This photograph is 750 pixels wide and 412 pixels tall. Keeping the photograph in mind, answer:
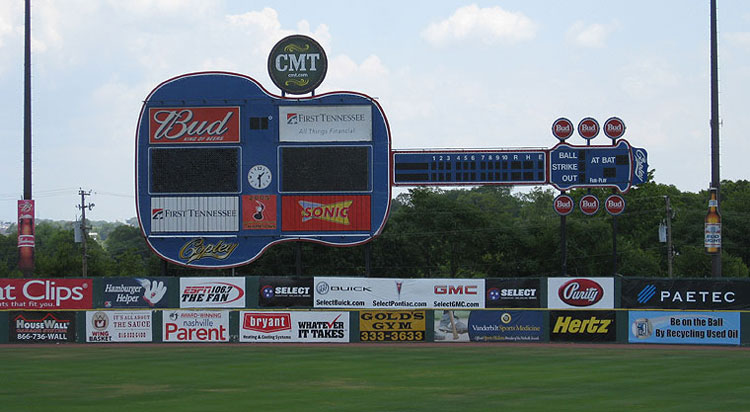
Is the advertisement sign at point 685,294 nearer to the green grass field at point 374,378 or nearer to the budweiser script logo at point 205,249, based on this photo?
the green grass field at point 374,378

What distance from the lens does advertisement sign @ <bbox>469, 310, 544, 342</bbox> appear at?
28.6 metres

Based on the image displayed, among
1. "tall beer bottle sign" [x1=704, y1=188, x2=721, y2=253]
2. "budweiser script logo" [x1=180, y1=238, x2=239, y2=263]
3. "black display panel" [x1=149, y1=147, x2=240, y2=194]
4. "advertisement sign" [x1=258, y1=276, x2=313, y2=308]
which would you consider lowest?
"advertisement sign" [x1=258, y1=276, x2=313, y2=308]

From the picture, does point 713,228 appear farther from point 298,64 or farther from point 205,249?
point 205,249

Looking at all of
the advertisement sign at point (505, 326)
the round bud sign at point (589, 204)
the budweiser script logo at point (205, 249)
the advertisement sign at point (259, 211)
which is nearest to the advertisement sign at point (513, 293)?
the advertisement sign at point (505, 326)

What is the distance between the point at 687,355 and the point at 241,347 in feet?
43.9

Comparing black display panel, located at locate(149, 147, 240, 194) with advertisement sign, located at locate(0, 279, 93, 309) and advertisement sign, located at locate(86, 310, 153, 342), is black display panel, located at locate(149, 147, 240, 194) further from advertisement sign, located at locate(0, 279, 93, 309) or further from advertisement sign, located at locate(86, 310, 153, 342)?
Result: advertisement sign, located at locate(86, 310, 153, 342)

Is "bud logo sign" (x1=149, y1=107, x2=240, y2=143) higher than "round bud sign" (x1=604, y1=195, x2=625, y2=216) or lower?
higher

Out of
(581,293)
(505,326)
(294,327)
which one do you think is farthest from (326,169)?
(581,293)

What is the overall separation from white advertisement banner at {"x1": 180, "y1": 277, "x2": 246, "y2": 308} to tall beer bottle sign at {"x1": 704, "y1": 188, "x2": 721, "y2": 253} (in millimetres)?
16040

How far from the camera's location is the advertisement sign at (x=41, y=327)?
2906 centimetres

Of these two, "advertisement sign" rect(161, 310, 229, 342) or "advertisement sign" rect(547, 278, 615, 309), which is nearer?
"advertisement sign" rect(547, 278, 615, 309)

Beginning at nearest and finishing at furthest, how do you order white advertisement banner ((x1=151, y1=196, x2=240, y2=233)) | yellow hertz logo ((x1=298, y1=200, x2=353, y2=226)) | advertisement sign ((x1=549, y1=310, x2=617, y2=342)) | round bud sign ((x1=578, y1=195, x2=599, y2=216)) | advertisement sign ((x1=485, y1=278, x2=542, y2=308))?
advertisement sign ((x1=549, y1=310, x2=617, y2=342))
advertisement sign ((x1=485, y1=278, x2=542, y2=308))
yellow hertz logo ((x1=298, y1=200, x2=353, y2=226))
white advertisement banner ((x1=151, y1=196, x2=240, y2=233))
round bud sign ((x1=578, y1=195, x2=599, y2=216))

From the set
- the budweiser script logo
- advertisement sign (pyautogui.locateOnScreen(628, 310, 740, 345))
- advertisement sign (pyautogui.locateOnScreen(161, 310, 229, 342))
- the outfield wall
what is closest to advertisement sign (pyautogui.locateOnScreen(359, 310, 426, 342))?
the outfield wall

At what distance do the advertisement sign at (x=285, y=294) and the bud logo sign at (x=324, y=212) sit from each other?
2.72 metres
